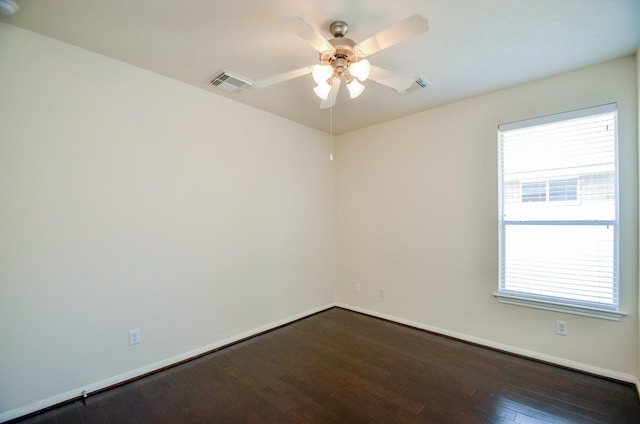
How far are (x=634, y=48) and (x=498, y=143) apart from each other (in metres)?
1.09

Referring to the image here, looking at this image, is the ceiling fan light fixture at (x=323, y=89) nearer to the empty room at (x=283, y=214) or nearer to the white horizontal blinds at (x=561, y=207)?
the empty room at (x=283, y=214)

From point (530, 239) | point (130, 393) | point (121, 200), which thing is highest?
point (121, 200)

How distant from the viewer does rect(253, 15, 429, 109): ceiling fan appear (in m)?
1.48

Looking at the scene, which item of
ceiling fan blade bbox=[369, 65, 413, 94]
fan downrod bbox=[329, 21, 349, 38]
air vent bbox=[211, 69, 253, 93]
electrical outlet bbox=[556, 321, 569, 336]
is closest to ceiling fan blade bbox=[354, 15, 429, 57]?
ceiling fan blade bbox=[369, 65, 413, 94]

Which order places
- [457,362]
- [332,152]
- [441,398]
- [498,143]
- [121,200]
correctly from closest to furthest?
1. [441,398]
2. [121,200]
3. [457,362]
4. [498,143]
5. [332,152]

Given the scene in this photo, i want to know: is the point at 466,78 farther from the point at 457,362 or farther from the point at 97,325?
the point at 97,325

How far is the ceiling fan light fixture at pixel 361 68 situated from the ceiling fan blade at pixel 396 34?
0.07 metres

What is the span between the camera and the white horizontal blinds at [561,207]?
2408 millimetres

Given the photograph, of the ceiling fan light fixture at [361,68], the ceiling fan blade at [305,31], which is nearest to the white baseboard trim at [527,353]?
the ceiling fan light fixture at [361,68]

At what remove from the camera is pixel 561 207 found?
260 centimetres

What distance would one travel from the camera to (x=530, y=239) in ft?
9.10

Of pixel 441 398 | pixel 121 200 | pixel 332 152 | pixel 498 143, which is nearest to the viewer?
pixel 441 398

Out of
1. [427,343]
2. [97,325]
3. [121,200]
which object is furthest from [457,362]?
[121,200]

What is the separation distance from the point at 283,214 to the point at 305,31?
7.99ft
